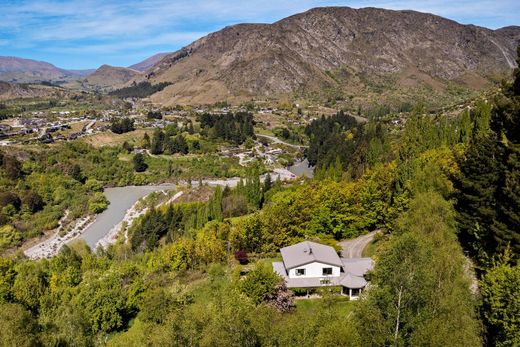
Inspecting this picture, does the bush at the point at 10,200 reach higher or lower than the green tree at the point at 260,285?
lower

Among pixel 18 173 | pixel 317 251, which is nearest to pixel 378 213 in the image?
pixel 317 251

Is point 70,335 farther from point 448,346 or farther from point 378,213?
point 378,213

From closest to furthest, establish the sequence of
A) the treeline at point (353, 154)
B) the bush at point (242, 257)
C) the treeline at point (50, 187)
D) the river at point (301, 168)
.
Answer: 1. the bush at point (242, 257)
2. the treeline at point (353, 154)
3. the treeline at point (50, 187)
4. the river at point (301, 168)

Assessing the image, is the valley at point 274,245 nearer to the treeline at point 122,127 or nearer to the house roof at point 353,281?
the house roof at point 353,281

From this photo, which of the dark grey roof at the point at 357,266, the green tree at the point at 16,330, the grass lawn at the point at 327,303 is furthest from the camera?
the dark grey roof at the point at 357,266

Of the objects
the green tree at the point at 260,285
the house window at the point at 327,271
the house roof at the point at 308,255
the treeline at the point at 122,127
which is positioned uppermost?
the treeline at the point at 122,127

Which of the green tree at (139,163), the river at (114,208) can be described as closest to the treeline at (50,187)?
the river at (114,208)

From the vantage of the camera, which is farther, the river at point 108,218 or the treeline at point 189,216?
the river at point 108,218

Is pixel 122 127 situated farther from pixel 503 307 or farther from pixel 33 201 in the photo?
pixel 503 307

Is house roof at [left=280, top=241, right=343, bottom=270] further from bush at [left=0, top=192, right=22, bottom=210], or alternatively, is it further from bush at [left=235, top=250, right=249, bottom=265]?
bush at [left=0, top=192, right=22, bottom=210]

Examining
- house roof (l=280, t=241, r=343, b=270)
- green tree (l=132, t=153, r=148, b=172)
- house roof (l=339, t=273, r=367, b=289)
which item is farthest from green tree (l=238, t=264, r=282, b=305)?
green tree (l=132, t=153, r=148, b=172)
